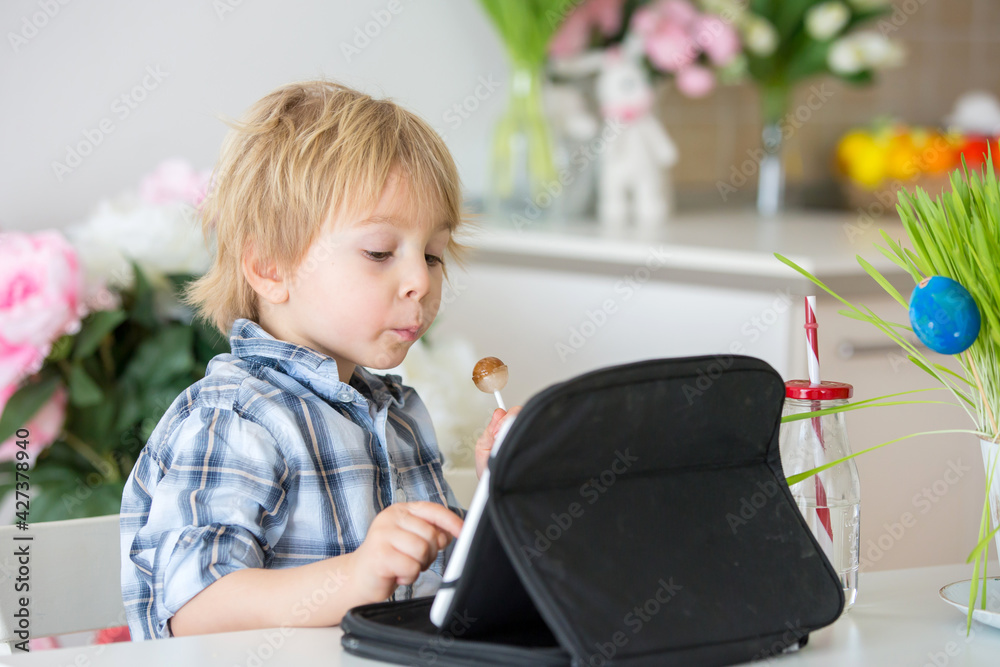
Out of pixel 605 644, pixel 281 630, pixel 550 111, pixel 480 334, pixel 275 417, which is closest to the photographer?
pixel 605 644

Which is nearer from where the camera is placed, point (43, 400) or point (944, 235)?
point (944, 235)

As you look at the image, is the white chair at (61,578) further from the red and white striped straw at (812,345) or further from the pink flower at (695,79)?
the pink flower at (695,79)

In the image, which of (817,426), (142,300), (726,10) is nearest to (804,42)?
(726,10)

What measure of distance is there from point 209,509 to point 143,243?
0.61m

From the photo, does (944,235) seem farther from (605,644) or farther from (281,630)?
(281,630)

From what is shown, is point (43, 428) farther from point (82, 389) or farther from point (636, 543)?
point (636, 543)

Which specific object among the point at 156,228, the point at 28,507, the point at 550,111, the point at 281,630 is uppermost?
the point at 550,111

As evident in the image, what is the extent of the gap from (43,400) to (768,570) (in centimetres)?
91

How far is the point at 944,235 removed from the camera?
2.28ft

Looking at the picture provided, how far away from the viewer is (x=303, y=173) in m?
0.90

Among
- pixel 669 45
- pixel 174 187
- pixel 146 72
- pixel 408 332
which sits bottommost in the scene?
pixel 408 332

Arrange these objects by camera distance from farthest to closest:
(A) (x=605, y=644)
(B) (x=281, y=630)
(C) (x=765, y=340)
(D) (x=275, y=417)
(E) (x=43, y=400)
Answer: (C) (x=765, y=340) < (E) (x=43, y=400) < (D) (x=275, y=417) < (B) (x=281, y=630) < (A) (x=605, y=644)

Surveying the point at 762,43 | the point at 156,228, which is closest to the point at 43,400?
the point at 156,228

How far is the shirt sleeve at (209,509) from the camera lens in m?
0.73
